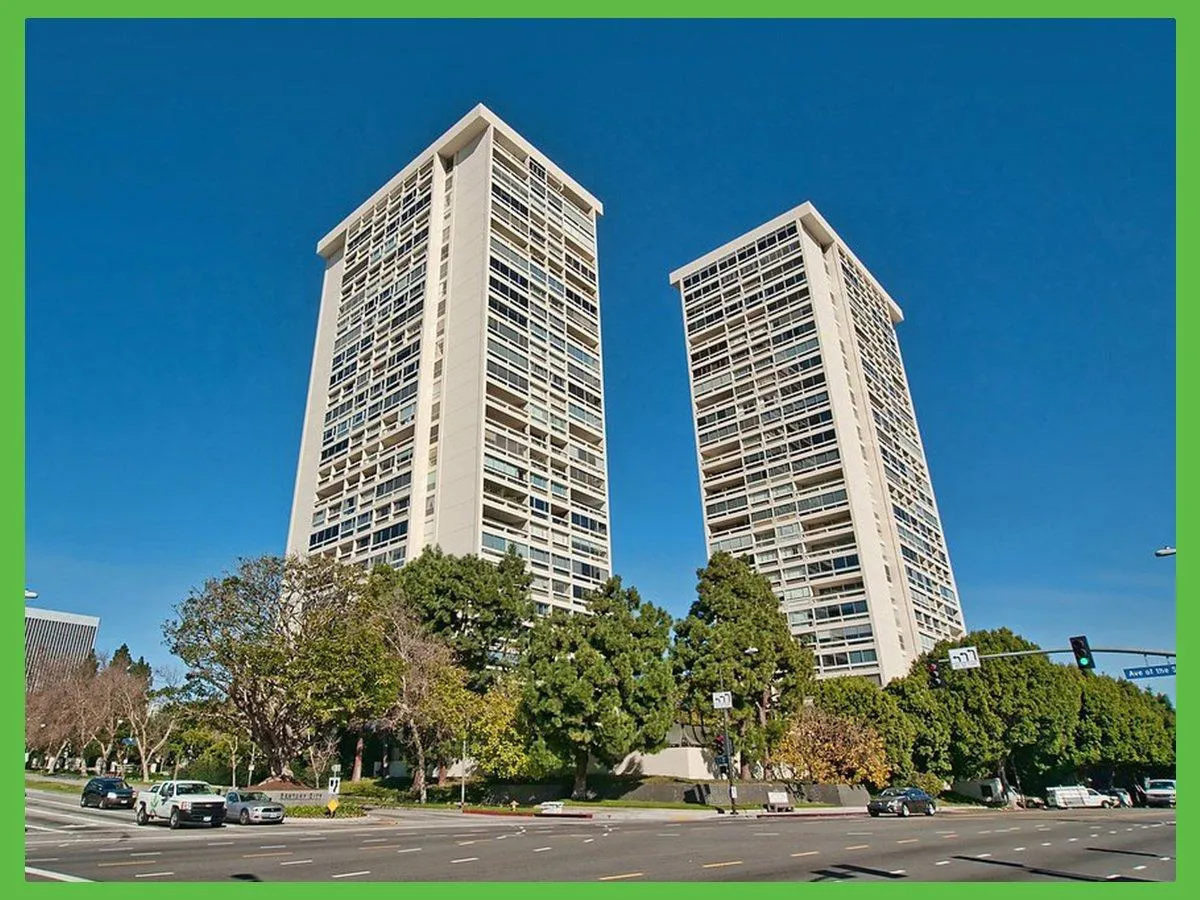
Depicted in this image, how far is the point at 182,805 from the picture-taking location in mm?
28000

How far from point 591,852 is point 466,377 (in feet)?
170

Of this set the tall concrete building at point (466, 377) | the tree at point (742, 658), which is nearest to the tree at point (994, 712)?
the tree at point (742, 658)

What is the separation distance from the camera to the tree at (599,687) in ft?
133

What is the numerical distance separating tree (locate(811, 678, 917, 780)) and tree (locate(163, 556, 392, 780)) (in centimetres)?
2986

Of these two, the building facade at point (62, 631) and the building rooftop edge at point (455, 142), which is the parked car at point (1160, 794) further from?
the building facade at point (62, 631)

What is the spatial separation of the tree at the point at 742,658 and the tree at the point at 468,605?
449 inches

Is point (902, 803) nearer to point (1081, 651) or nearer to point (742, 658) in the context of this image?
point (742, 658)

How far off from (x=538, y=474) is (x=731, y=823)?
3894 centimetres

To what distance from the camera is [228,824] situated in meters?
30.0

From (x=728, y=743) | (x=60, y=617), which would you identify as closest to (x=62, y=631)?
(x=60, y=617)

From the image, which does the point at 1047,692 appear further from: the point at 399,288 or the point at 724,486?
the point at 399,288

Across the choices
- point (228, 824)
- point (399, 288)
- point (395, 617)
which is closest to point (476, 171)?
point (399, 288)

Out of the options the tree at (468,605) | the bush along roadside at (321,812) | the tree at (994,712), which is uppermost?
the tree at (468,605)

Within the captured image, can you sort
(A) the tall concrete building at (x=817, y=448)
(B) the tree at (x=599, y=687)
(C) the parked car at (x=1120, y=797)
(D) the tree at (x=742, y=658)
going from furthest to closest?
(A) the tall concrete building at (x=817, y=448), (C) the parked car at (x=1120, y=797), (D) the tree at (x=742, y=658), (B) the tree at (x=599, y=687)
